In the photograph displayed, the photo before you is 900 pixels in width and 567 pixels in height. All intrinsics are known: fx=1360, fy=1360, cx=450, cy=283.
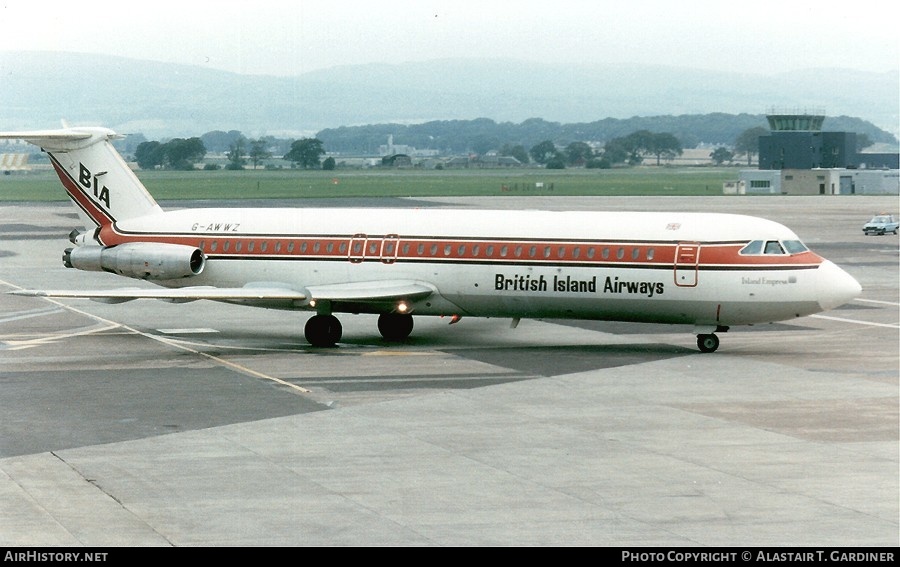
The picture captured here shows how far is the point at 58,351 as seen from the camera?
117ft

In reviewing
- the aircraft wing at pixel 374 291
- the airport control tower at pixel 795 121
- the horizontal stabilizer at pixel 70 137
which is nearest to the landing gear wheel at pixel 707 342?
the aircraft wing at pixel 374 291

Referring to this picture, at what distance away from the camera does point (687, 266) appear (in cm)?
3372

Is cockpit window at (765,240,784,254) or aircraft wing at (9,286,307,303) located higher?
cockpit window at (765,240,784,254)

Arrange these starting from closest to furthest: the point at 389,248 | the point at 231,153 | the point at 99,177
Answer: the point at 389,248
the point at 99,177
the point at 231,153

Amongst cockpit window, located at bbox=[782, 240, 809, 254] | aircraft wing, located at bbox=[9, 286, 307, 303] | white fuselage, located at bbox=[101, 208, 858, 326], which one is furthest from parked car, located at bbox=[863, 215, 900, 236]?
aircraft wing, located at bbox=[9, 286, 307, 303]

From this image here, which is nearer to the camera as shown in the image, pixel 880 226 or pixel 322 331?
pixel 322 331

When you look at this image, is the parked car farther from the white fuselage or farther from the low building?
the low building

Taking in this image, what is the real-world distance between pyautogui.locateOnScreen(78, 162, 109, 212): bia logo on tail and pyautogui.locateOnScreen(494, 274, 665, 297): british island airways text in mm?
12488

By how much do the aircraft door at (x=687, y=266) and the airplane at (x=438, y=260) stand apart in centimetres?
4

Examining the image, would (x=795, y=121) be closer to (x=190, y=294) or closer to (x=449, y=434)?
(x=190, y=294)

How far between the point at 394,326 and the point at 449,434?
44.6 ft

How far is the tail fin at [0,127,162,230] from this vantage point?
40.0 meters

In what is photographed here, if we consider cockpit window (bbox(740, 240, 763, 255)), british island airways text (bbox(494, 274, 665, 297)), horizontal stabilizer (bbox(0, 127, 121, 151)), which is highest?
horizontal stabilizer (bbox(0, 127, 121, 151))

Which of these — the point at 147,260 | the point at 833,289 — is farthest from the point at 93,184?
the point at 833,289
